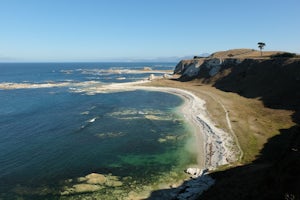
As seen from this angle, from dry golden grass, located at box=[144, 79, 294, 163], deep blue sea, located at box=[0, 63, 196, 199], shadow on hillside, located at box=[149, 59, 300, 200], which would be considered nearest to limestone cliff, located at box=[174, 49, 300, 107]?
shadow on hillside, located at box=[149, 59, 300, 200]

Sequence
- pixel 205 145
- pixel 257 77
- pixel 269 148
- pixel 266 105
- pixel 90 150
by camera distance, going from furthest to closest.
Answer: pixel 257 77
pixel 266 105
pixel 205 145
pixel 90 150
pixel 269 148

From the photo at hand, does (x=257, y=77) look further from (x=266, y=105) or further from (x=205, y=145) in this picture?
(x=205, y=145)

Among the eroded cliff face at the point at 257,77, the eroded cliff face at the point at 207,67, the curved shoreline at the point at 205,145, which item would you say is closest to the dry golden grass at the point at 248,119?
the curved shoreline at the point at 205,145

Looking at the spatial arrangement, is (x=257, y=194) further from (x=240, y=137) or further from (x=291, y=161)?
(x=240, y=137)

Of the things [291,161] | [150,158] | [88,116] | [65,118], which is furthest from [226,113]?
[291,161]

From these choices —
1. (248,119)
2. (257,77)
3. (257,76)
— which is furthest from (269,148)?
(257,76)

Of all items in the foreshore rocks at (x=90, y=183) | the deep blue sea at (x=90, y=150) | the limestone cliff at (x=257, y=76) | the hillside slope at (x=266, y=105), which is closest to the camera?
the hillside slope at (x=266, y=105)

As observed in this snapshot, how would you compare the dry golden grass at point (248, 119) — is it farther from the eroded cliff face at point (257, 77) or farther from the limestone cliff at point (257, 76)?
the limestone cliff at point (257, 76)
